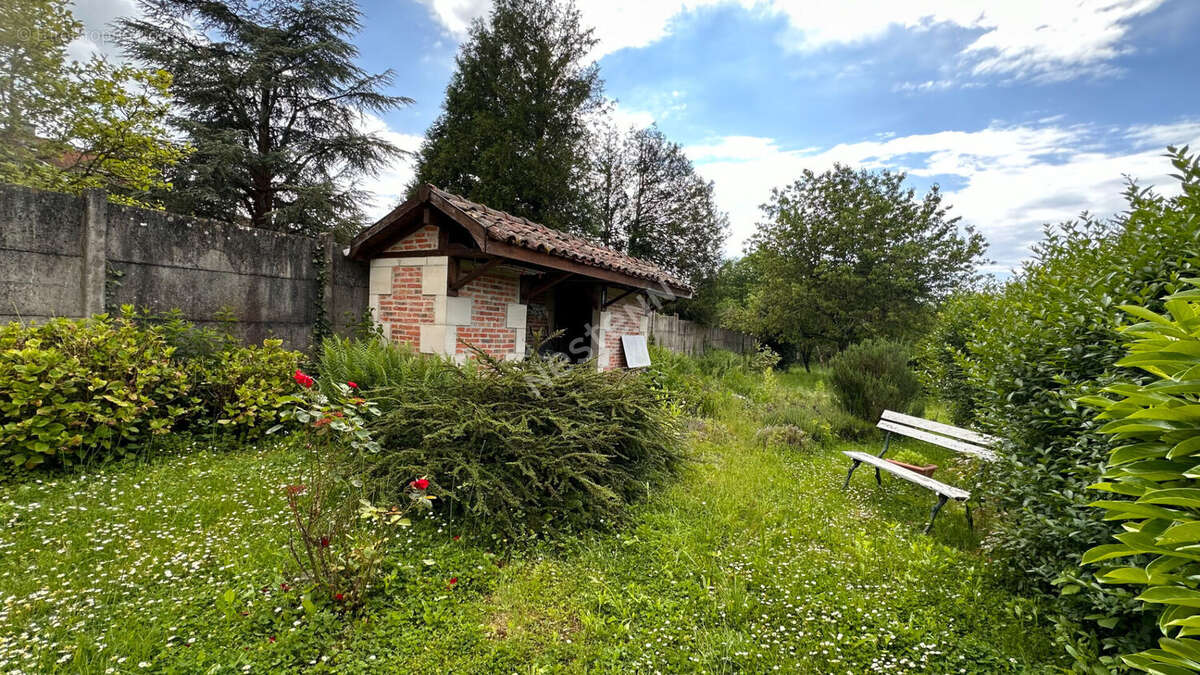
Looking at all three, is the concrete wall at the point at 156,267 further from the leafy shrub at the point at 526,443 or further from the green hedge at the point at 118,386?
the leafy shrub at the point at 526,443

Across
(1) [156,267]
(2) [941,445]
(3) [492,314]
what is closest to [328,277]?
(1) [156,267]

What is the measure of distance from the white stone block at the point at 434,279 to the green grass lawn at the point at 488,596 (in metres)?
2.66

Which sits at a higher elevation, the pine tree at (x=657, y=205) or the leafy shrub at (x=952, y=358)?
the pine tree at (x=657, y=205)

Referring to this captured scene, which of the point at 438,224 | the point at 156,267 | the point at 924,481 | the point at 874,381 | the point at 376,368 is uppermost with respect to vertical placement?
Result: the point at 438,224

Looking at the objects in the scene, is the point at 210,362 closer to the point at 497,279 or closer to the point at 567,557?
the point at 497,279

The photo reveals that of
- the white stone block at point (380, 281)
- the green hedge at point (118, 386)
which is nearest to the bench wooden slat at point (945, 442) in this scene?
the white stone block at point (380, 281)

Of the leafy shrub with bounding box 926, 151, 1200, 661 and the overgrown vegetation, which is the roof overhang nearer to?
the overgrown vegetation

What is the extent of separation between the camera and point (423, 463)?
3531mm

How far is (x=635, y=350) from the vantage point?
364 inches

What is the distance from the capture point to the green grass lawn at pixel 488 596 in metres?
2.16

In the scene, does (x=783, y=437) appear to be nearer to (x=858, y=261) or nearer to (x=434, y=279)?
(x=434, y=279)

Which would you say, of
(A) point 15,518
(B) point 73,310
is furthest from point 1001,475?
(B) point 73,310

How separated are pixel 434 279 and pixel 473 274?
569 millimetres

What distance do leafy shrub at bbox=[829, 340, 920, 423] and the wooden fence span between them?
4.59 meters
